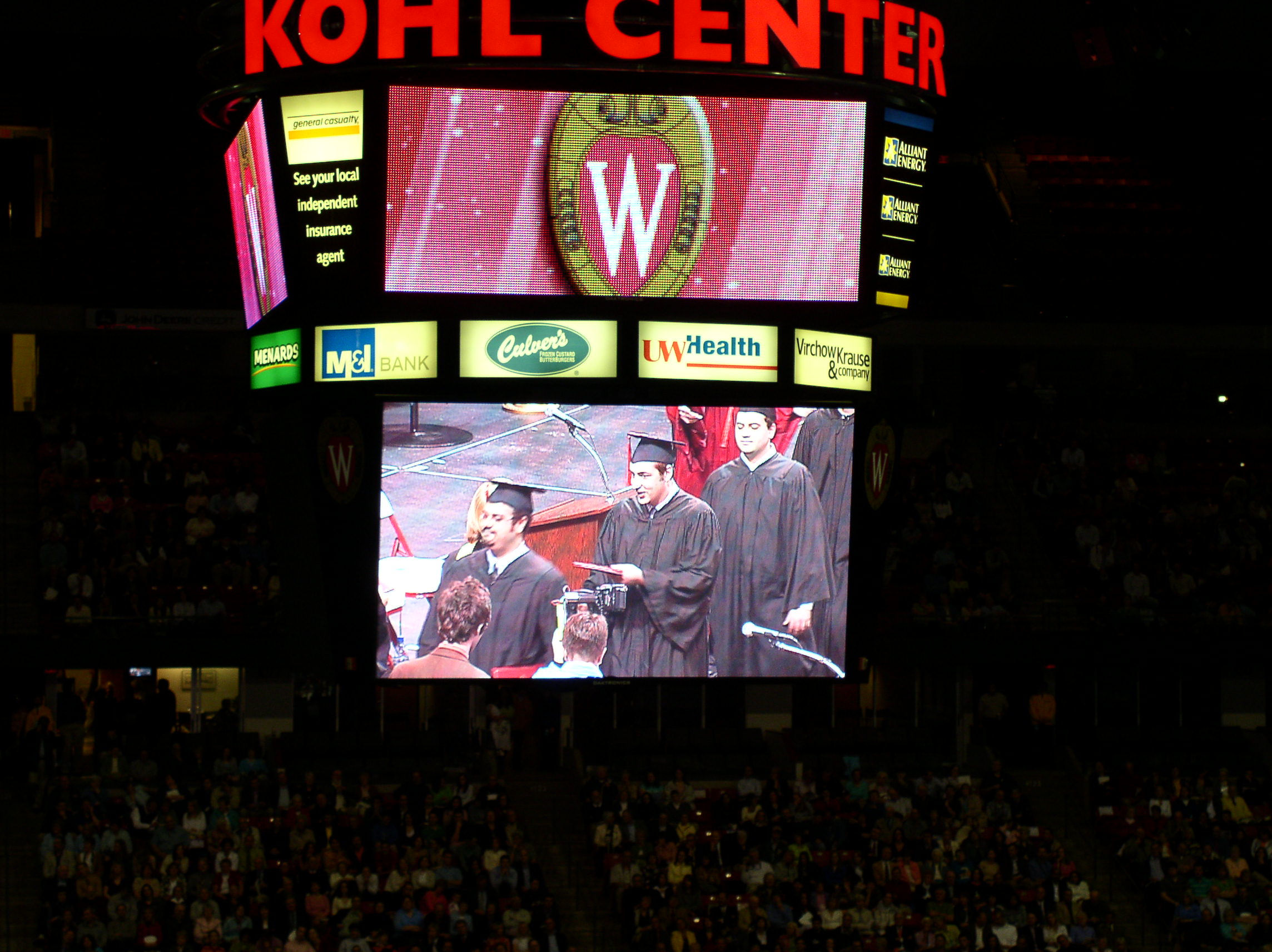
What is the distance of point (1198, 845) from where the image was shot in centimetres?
2559

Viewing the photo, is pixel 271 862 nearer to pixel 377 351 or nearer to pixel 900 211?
pixel 377 351

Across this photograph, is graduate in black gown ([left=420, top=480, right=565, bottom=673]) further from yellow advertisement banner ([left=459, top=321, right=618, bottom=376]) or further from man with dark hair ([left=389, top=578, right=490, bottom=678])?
yellow advertisement banner ([left=459, top=321, right=618, bottom=376])

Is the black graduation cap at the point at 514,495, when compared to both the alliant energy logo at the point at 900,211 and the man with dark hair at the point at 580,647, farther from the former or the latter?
the alliant energy logo at the point at 900,211

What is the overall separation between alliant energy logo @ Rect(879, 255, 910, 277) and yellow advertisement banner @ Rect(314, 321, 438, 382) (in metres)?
4.05

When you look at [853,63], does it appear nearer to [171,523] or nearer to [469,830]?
[469,830]

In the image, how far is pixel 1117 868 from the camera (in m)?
26.3

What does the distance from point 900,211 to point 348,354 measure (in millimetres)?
Answer: 5154

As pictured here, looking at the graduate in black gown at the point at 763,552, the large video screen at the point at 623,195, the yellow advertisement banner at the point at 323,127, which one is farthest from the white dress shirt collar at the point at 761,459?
the yellow advertisement banner at the point at 323,127

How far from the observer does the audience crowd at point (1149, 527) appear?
29.1m

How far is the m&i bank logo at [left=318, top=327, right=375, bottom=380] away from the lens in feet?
62.4

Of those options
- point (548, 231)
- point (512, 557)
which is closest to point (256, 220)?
point (548, 231)

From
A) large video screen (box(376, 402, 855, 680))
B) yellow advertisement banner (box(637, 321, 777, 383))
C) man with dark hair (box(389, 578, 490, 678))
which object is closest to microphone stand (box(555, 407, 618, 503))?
large video screen (box(376, 402, 855, 680))

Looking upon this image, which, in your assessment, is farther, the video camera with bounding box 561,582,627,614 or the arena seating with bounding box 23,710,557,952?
the arena seating with bounding box 23,710,557,952

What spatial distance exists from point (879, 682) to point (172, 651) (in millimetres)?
10777
